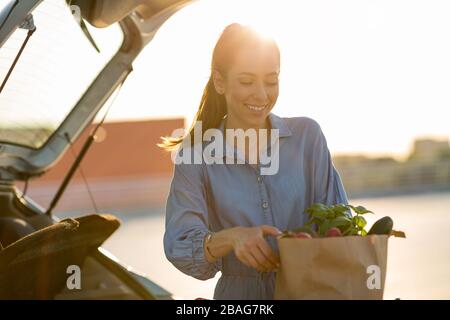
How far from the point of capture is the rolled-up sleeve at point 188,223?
7.07 ft

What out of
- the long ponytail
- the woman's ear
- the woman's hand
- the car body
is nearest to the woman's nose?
the woman's ear

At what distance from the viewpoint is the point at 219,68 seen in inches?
94.1

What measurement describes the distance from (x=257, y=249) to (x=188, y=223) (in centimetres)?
32

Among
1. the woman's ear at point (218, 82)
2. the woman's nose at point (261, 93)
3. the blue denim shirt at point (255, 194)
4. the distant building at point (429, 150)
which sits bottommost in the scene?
the blue denim shirt at point (255, 194)

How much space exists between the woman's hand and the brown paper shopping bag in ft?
0.10

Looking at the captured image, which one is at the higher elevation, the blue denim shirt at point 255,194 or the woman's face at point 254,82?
the woman's face at point 254,82

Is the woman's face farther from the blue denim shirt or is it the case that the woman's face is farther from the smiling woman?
the smiling woman

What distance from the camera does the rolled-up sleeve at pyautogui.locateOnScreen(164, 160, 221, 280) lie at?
2.15 meters

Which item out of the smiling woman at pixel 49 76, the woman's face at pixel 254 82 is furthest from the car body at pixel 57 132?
the woman's face at pixel 254 82

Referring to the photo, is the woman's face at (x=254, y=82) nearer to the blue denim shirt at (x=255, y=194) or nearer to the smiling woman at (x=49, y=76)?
the blue denim shirt at (x=255, y=194)

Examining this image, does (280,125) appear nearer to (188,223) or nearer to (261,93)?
(261,93)

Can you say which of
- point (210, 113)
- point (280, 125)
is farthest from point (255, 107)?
point (210, 113)

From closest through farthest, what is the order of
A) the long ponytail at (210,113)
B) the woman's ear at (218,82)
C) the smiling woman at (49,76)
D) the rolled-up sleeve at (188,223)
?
the rolled-up sleeve at (188,223), the woman's ear at (218,82), the long ponytail at (210,113), the smiling woman at (49,76)
